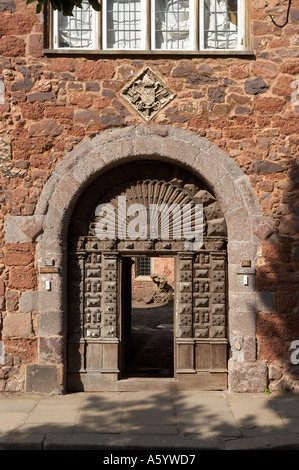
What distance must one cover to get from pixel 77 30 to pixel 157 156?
2068 mm

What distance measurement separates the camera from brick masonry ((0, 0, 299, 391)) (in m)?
6.33

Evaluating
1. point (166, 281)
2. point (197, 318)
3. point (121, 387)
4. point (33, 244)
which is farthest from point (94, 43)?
point (166, 281)

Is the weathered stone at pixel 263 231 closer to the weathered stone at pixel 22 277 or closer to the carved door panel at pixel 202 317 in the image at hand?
the carved door panel at pixel 202 317

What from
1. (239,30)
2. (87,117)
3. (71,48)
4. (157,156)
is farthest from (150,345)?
(239,30)

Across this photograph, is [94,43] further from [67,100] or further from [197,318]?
[197,318]

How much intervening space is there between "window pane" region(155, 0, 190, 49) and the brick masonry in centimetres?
41

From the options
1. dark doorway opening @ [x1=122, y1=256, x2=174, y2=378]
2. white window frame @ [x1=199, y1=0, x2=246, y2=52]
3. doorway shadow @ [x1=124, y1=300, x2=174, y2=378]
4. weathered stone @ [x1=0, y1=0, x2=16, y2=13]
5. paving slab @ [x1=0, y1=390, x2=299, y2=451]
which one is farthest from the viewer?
dark doorway opening @ [x1=122, y1=256, x2=174, y2=378]

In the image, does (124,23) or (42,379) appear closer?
(42,379)

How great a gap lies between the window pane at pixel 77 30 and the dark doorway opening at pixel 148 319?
350 centimetres

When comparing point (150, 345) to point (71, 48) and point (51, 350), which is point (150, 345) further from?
point (71, 48)

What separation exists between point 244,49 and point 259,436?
4784mm

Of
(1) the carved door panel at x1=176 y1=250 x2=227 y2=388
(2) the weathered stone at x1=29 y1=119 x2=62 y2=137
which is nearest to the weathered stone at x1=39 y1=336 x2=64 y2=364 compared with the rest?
(1) the carved door panel at x1=176 y1=250 x2=227 y2=388

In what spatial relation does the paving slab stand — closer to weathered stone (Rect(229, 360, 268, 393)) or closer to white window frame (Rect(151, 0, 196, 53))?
weathered stone (Rect(229, 360, 268, 393))

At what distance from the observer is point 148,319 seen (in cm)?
1316
